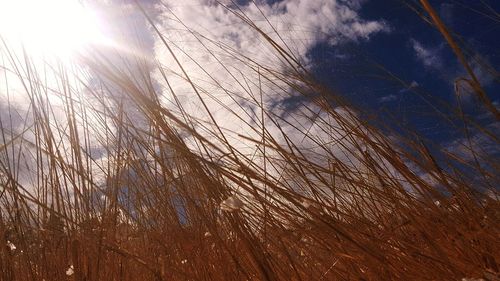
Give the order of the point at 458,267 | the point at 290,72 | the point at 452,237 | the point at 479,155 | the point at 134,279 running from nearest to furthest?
the point at 458,267, the point at 452,237, the point at 290,72, the point at 479,155, the point at 134,279

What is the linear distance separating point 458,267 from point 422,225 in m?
0.11

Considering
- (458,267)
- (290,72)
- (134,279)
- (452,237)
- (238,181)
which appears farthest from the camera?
(134,279)

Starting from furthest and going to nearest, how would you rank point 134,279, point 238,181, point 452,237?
point 134,279 → point 452,237 → point 238,181

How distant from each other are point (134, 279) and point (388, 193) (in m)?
0.95

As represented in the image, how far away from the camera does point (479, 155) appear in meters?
1.42

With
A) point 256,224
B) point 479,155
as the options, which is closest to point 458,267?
point 256,224

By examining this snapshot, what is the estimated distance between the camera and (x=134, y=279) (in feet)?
5.24

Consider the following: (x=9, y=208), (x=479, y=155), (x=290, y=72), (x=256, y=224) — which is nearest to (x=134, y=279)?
(x=9, y=208)

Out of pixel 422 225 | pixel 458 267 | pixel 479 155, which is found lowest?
pixel 458 267

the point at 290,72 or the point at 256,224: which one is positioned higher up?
the point at 290,72

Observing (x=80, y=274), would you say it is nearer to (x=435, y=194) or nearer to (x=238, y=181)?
(x=238, y=181)

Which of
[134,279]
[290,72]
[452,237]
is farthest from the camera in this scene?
[134,279]

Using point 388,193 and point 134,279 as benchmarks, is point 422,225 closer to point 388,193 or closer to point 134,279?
point 388,193

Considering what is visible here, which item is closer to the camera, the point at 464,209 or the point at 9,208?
the point at 464,209
